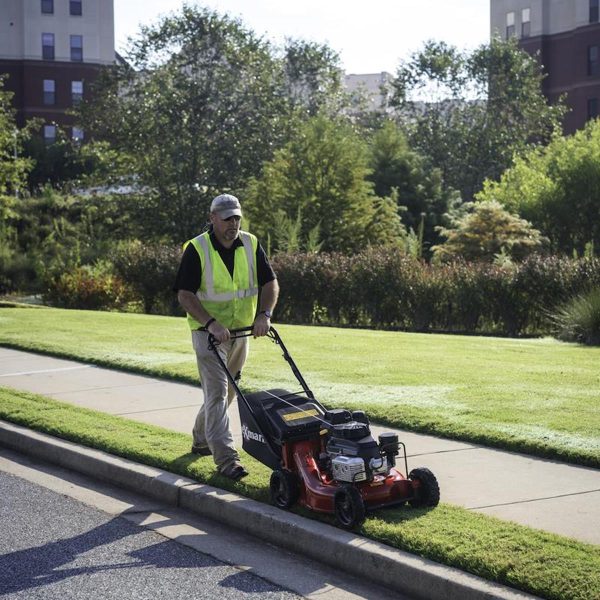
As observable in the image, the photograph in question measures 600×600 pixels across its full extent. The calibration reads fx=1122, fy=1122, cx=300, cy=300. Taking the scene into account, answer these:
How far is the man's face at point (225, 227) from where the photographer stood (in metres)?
7.57

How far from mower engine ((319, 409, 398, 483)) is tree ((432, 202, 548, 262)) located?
1782cm

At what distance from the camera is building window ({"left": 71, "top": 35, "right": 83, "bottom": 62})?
7750 cm

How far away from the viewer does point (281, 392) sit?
7.41 metres

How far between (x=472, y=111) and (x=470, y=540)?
52.6 meters

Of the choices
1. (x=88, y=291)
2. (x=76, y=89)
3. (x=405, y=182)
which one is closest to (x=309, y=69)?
(x=76, y=89)

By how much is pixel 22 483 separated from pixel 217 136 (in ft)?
100

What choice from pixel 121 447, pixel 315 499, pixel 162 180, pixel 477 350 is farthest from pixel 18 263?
pixel 315 499

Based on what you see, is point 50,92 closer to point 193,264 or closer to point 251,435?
point 193,264

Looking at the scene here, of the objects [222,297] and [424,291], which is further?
[424,291]

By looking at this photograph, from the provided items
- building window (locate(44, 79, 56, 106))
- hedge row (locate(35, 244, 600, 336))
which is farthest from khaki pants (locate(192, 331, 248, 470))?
building window (locate(44, 79, 56, 106))

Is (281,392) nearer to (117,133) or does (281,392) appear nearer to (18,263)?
(18,263)

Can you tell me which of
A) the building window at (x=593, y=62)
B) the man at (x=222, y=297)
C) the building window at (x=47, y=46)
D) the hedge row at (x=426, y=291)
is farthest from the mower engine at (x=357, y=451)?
the building window at (x=47, y=46)

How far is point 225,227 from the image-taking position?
24.9 feet

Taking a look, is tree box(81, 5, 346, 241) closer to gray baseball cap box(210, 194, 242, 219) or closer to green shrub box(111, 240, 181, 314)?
green shrub box(111, 240, 181, 314)
